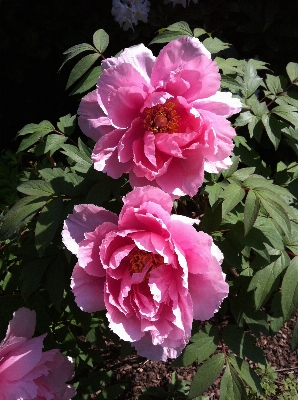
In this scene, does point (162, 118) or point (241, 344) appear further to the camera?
point (241, 344)

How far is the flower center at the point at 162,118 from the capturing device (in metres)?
0.98

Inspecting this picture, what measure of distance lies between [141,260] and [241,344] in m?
0.56

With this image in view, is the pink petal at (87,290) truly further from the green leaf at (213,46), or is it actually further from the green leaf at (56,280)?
the green leaf at (213,46)

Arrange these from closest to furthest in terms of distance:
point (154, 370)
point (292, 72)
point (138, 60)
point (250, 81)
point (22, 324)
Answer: point (138, 60) < point (22, 324) < point (250, 81) < point (292, 72) < point (154, 370)

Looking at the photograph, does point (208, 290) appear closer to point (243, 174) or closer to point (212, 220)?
point (212, 220)

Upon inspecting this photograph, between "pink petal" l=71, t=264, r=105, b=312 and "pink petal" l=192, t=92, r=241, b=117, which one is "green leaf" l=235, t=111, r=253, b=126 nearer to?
"pink petal" l=192, t=92, r=241, b=117

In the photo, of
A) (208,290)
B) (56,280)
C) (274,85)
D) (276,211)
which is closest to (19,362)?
(56,280)

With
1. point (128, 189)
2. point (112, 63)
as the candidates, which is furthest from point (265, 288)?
point (112, 63)

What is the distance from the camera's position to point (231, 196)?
1.13m

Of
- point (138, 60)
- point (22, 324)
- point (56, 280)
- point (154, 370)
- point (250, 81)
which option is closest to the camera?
point (138, 60)

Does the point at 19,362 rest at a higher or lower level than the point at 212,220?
lower

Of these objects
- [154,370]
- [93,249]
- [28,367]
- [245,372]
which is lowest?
[154,370]

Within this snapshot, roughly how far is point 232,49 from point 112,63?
1.77 m

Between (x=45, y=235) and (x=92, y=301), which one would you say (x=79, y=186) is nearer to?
(x=45, y=235)
